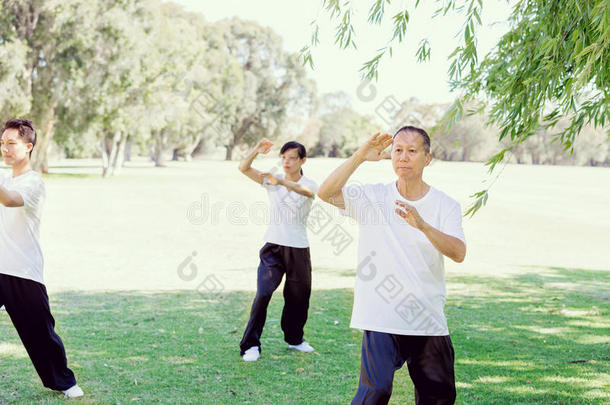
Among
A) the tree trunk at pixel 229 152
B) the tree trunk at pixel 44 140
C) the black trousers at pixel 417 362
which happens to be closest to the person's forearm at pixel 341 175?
the black trousers at pixel 417 362

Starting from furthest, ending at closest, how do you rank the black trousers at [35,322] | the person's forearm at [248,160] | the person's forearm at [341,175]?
the person's forearm at [248,160] → the black trousers at [35,322] → the person's forearm at [341,175]

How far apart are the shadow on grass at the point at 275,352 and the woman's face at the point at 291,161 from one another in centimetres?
198

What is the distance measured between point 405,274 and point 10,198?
9.30ft

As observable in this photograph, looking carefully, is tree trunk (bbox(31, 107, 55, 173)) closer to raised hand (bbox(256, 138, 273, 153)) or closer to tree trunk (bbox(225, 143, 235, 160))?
raised hand (bbox(256, 138, 273, 153))

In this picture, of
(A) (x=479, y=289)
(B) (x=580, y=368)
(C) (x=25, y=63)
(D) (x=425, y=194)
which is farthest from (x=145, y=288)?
(C) (x=25, y=63)

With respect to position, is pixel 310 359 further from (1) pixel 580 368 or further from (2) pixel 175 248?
(2) pixel 175 248

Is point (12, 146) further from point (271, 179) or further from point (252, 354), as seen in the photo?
point (252, 354)

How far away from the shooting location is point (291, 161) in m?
6.60

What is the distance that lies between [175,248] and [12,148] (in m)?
11.5

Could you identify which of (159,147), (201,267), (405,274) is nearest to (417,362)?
(405,274)

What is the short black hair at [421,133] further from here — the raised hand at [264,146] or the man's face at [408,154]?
the raised hand at [264,146]

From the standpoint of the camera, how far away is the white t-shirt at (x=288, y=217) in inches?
256

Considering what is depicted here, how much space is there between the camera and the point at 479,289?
11617 millimetres

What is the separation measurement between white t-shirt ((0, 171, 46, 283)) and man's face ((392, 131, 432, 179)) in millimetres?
2744
